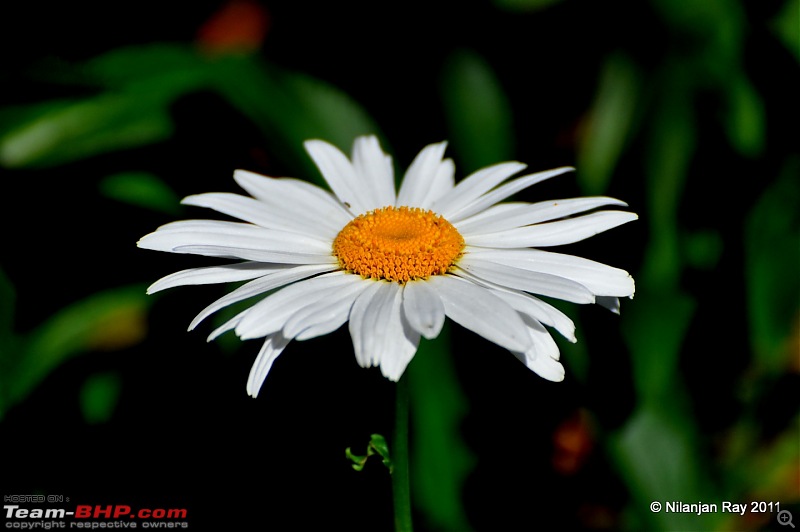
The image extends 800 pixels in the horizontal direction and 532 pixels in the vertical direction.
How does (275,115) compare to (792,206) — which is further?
(792,206)

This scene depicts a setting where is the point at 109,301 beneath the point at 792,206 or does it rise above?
beneath

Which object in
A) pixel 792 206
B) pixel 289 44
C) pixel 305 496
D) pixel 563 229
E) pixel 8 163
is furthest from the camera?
pixel 289 44

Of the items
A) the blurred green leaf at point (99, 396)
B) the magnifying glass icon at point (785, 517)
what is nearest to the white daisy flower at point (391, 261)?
the blurred green leaf at point (99, 396)

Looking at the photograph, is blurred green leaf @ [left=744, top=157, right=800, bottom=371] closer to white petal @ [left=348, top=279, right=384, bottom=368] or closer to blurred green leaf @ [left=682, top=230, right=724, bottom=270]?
blurred green leaf @ [left=682, top=230, right=724, bottom=270]

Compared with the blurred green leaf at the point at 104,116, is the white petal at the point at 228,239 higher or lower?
lower

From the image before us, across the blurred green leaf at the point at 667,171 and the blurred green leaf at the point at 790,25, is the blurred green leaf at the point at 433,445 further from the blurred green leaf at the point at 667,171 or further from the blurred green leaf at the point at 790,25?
the blurred green leaf at the point at 790,25

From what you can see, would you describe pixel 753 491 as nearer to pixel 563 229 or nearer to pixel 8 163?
pixel 563 229

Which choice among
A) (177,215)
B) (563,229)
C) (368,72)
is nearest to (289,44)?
(368,72)

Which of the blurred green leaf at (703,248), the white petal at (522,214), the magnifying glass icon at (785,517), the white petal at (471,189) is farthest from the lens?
the blurred green leaf at (703,248)
